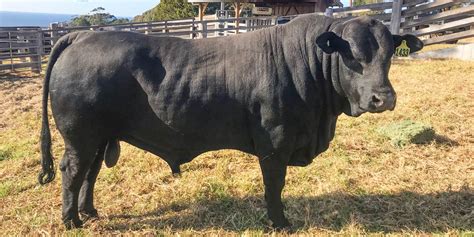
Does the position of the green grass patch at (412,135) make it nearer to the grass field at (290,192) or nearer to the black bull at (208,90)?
the grass field at (290,192)

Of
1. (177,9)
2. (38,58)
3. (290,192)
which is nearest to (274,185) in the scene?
(290,192)

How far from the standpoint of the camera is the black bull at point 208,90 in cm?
326

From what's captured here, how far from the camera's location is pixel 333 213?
3.99 metres

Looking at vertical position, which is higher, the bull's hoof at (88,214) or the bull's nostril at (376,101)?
the bull's nostril at (376,101)

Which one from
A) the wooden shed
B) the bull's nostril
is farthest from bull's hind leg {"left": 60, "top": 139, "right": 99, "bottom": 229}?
the wooden shed

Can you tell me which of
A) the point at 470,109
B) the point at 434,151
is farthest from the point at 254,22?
the point at 434,151

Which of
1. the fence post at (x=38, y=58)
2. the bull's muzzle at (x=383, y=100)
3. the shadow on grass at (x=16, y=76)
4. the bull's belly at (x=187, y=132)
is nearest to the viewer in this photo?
the bull's muzzle at (x=383, y=100)

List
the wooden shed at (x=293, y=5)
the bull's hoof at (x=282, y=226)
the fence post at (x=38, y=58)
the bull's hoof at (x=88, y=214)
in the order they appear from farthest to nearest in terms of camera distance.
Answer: the wooden shed at (x=293, y=5), the fence post at (x=38, y=58), the bull's hoof at (x=88, y=214), the bull's hoof at (x=282, y=226)

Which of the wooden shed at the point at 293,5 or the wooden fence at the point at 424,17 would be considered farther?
the wooden shed at the point at 293,5

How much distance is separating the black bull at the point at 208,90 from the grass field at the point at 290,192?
751mm

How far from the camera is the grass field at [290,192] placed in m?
3.79

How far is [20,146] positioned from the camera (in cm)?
609

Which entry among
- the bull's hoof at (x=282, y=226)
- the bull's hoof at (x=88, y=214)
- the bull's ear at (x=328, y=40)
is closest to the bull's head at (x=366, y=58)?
the bull's ear at (x=328, y=40)

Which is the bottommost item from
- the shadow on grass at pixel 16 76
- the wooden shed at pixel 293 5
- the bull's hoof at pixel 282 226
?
the bull's hoof at pixel 282 226
